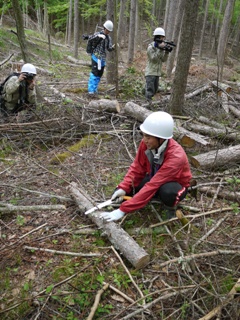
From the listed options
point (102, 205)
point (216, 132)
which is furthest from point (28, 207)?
point (216, 132)

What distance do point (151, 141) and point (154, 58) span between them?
4697 millimetres

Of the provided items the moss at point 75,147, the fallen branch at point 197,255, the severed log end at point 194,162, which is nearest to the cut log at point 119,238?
the fallen branch at point 197,255

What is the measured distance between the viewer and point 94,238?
3.37 m

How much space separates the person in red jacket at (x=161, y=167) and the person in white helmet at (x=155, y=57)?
4.45 meters

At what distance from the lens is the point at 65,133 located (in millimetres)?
5766

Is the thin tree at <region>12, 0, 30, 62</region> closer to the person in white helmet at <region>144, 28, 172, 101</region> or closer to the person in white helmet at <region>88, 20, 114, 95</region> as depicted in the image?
the person in white helmet at <region>88, 20, 114, 95</region>

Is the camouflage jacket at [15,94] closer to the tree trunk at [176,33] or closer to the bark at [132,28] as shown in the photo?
the tree trunk at [176,33]

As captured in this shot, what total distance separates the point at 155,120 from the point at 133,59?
13.0m

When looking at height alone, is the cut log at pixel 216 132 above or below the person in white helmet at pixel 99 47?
below

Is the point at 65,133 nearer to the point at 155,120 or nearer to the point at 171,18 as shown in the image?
the point at 155,120

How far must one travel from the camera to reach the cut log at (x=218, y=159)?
4.85m

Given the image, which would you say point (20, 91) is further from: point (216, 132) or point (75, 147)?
point (216, 132)

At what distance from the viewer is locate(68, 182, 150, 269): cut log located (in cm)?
294

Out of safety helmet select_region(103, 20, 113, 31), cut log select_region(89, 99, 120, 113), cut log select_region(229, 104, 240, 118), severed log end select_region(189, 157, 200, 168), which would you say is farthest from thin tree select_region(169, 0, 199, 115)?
safety helmet select_region(103, 20, 113, 31)
